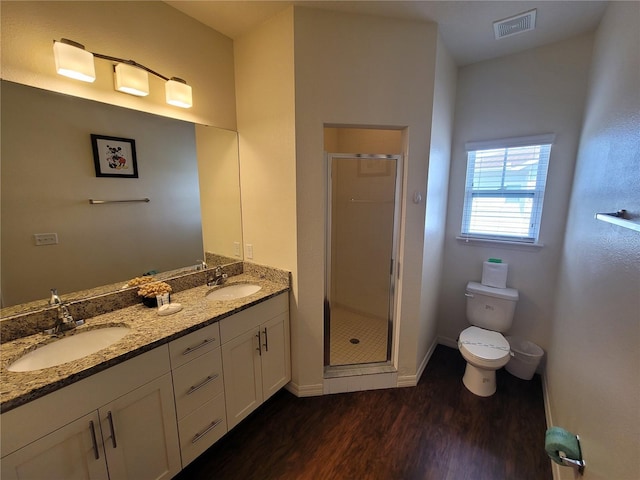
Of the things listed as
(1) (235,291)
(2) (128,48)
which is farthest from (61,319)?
(2) (128,48)

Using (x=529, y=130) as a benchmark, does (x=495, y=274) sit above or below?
below

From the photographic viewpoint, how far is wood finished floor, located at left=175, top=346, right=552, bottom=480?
5.18 ft

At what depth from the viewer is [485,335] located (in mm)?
2285

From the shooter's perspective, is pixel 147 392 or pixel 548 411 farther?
pixel 548 411

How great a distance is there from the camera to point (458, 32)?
76.7 inches

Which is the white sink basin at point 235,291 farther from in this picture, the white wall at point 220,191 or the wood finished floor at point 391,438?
the wood finished floor at point 391,438

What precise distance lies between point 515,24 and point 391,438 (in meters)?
2.94

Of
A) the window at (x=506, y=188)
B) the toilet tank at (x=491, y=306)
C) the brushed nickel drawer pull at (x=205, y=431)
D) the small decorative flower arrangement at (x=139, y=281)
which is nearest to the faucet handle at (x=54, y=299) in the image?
the small decorative flower arrangement at (x=139, y=281)

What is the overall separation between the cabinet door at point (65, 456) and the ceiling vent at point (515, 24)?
124 inches

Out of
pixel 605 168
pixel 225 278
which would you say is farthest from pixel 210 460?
pixel 605 168

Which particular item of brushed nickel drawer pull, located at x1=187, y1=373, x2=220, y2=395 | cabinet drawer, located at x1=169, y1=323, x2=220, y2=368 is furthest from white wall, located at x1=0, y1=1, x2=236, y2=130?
brushed nickel drawer pull, located at x1=187, y1=373, x2=220, y2=395

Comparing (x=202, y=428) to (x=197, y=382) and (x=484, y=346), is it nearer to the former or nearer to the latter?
(x=197, y=382)

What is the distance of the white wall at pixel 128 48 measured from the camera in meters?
1.23

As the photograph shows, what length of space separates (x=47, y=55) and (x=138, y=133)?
48cm
